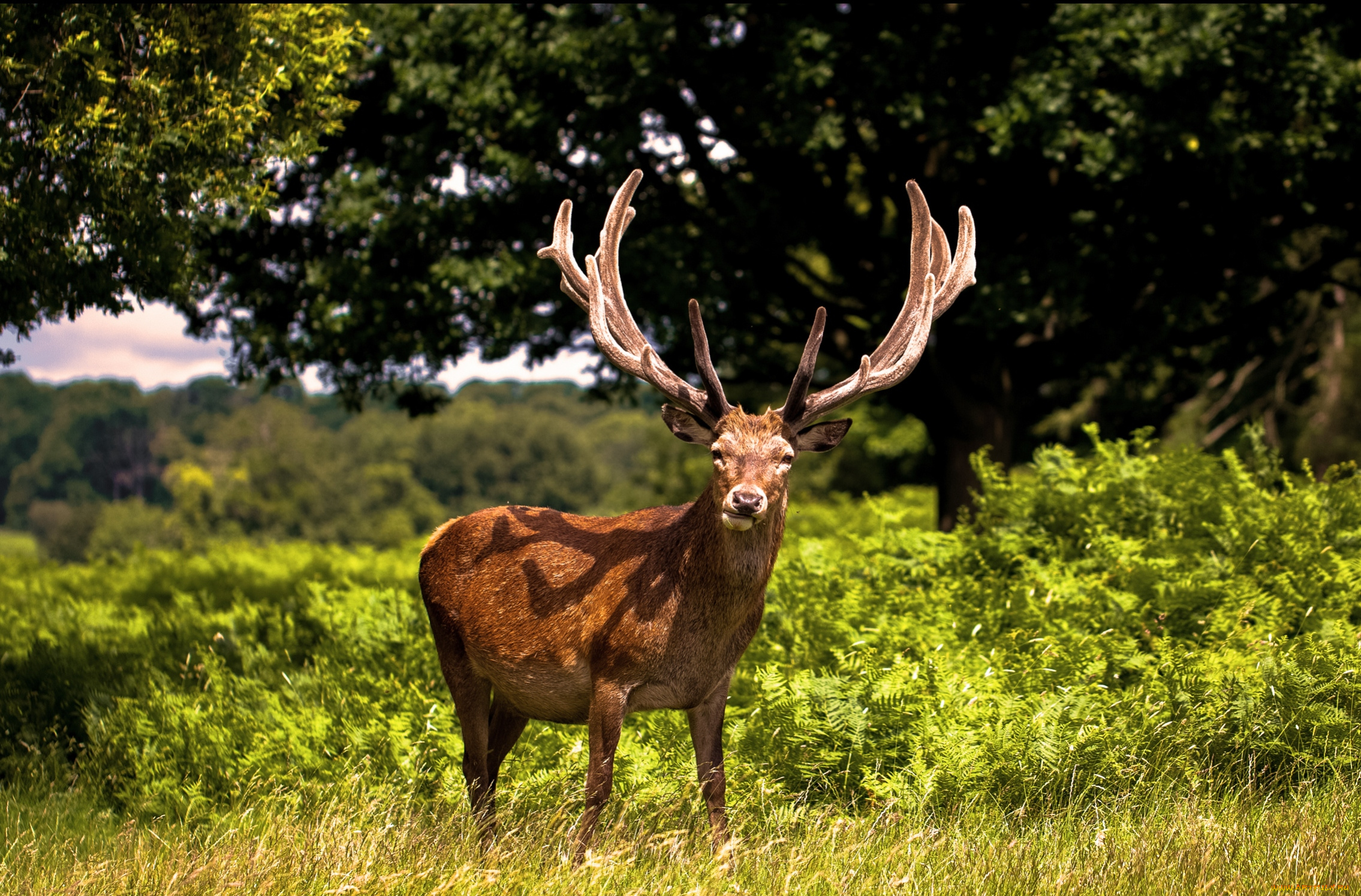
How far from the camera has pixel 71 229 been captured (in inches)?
252

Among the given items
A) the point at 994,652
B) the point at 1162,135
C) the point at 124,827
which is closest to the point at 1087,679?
the point at 994,652

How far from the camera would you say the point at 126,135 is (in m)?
6.29

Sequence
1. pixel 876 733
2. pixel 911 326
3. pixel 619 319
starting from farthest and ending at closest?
pixel 876 733
pixel 619 319
pixel 911 326

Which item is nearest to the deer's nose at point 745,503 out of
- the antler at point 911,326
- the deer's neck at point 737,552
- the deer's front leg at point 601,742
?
the deer's neck at point 737,552

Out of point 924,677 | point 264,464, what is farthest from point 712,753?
point 264,464

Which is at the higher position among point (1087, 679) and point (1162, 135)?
point (1162, 135)

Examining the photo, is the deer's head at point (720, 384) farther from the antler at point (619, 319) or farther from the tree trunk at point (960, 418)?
the tree trunk at point (960, 418)

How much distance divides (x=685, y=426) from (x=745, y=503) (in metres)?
0.79

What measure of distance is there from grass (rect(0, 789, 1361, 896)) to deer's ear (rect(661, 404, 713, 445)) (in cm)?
166

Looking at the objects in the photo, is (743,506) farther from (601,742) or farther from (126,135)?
(126,135)

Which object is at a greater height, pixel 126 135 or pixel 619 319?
pixel 126 135

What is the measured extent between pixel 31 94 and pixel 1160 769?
700cm

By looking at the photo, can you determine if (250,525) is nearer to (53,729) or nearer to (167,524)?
(167,524)

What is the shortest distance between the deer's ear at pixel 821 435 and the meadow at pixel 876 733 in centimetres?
166
